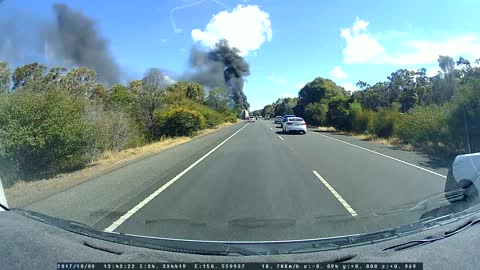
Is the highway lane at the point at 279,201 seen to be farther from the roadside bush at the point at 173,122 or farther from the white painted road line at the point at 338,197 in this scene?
the roadside bush at the point at 173,122

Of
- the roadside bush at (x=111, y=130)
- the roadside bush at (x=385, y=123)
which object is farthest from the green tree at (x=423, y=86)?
the roadside bush at (x=111, y=130)

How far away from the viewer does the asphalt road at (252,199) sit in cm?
655

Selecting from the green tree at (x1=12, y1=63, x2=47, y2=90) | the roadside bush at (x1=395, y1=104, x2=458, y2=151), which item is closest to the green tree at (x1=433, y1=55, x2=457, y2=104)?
the roadside bush at (x1=395, y1=104, x2=458, y2=151)

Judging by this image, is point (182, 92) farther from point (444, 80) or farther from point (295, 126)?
point (444, 80)

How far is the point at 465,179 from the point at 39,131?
11944 millimetres

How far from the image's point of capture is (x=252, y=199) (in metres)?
9.20

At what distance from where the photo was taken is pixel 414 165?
52.0 ft

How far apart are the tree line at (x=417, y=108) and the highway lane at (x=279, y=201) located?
612 cm

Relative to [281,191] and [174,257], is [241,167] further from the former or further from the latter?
[174,257]

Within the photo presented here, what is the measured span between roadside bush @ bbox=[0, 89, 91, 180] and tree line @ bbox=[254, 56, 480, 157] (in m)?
15.2

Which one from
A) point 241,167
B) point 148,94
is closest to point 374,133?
point 148,94

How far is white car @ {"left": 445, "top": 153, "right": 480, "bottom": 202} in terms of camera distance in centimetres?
565

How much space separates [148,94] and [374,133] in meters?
21.0

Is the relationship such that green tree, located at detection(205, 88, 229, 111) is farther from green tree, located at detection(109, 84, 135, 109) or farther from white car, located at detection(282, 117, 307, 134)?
white car, located at detection(282, 117, 307, 134)
